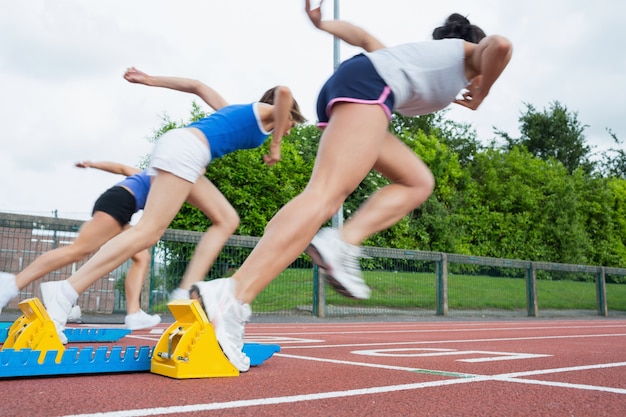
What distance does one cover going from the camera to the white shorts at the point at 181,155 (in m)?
3.22

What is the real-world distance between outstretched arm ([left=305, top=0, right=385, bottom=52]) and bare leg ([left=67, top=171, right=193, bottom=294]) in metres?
1.18

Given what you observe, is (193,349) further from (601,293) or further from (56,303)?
(601,293)

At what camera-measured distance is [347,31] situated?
2695 millimetres

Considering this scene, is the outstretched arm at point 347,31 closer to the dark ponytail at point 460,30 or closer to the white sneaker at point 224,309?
the dark ponytail at point 460,30

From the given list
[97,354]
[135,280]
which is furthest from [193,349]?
[135,280]

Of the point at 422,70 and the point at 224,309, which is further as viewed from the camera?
the point at 422,70

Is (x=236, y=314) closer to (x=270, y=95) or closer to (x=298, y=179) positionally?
(x=270, y=95)

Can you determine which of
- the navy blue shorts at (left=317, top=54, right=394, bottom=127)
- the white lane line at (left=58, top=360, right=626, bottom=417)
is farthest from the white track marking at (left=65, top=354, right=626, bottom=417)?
the navy blue shorts at (left=317, top=54, right=394, bottom=127)

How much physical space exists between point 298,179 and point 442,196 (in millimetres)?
10562

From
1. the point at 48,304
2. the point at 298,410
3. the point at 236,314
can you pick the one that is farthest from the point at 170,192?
the point at 298,410

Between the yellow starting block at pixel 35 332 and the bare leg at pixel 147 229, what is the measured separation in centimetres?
26

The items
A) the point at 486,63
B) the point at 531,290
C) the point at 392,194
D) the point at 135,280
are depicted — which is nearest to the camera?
the point at 486,63

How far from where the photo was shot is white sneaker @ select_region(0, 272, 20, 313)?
3.82 m

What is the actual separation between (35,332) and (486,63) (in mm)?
2578
